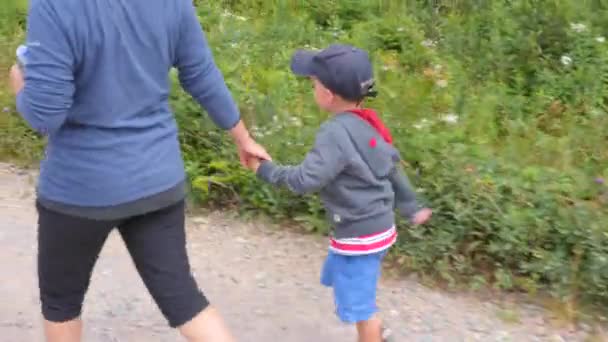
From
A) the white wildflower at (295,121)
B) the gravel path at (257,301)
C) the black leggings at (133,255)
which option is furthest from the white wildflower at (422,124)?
the black leggings at (133,255)

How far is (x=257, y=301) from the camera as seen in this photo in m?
4.08

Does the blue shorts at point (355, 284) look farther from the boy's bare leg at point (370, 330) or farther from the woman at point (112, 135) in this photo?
the woman at point (112, 135)

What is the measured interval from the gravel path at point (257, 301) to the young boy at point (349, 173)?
2.08 feet

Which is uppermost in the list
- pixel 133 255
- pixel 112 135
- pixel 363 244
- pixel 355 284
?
pixel 112 135

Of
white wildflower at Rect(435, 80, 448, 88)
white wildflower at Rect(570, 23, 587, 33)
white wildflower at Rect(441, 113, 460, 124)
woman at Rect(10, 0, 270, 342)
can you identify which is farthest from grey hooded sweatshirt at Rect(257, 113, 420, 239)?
white wildflower at Rect(570, 23, 587, 33)

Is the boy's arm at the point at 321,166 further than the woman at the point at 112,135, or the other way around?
the boy's arm at the point at 321,166

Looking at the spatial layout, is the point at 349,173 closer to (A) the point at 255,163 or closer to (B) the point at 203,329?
(A) the point at 255,163

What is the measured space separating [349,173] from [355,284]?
0.43 m

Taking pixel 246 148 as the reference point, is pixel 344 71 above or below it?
above

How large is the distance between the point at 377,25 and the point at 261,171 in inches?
174

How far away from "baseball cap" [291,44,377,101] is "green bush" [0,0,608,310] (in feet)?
4.20

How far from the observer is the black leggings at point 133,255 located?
2.68 metres

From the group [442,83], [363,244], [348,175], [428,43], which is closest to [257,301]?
[363,244]

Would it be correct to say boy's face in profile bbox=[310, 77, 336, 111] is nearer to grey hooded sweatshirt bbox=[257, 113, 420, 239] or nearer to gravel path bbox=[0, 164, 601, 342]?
grey hooded sweatshirt bbox=[257, 113, 420, 239]
